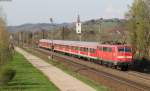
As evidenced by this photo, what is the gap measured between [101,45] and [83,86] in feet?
82.2

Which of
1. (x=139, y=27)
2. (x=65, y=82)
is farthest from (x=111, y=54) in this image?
(x=65, y=82)

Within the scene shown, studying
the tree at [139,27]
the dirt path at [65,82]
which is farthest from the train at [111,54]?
the dirt path at [65,82]

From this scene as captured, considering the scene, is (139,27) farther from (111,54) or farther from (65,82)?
(65,82)

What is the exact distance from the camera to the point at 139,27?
55375 millimetres

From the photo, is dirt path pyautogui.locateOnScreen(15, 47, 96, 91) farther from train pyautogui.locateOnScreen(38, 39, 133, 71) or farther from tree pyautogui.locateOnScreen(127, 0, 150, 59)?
tree pyautogui.locateOnScreen(127, 0, 150, 59)

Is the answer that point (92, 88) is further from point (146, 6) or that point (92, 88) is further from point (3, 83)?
point (146, 6)

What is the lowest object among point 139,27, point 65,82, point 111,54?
point 65,82

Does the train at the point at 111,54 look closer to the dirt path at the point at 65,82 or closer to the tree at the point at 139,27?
the tree at the point at 139,27

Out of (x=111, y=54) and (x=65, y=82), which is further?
(x=111, y=54)

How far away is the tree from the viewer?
180ft

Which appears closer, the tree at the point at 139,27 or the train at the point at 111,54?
the train at the point at 111,54

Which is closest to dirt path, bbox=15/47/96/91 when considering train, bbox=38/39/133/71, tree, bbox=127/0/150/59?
train, bbox=38/39/133/71

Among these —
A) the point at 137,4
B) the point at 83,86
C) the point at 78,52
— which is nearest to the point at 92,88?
the point at 83,86

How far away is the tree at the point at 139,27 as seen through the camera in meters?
54.9
